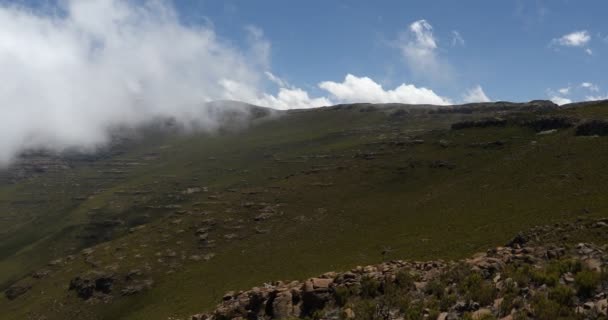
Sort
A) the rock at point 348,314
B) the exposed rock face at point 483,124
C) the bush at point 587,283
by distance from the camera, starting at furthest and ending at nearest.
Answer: the exposed rock face at point 483,124, the rock at point 348,314, the bush at point 587,283

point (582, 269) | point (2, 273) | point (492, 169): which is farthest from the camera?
point (2, 273)

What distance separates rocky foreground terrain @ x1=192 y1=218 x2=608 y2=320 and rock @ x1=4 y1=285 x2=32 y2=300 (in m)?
135

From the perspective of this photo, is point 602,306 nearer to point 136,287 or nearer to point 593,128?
point 593,128

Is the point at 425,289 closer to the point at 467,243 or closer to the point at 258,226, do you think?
the point at 467,243

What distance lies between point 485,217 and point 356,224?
98.5ft

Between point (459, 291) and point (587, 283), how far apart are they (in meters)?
6.30

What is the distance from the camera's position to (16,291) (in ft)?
457

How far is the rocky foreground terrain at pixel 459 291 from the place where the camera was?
20.1 m

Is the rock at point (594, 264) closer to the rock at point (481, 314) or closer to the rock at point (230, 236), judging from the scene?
the rock at point (481, 314)

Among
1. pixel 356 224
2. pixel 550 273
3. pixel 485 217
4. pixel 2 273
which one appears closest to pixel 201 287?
pixel 356 224

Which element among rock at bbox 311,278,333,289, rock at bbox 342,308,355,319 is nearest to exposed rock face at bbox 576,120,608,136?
rock at bbox 311,278,333,289

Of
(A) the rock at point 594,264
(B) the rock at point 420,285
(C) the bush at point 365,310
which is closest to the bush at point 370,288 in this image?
(C) the bush at point 365,310

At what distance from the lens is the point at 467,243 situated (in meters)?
65.9

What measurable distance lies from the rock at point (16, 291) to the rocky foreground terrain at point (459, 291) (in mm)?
134505
